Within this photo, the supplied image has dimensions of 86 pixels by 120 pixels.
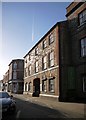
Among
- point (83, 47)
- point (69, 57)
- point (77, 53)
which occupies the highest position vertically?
point (83, 47)

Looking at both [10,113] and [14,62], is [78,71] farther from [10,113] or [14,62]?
[14,62]

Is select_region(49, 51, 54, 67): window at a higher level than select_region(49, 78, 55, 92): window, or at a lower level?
higher

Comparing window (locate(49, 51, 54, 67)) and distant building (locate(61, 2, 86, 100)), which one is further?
window (locate(49, 51, 54, 67))

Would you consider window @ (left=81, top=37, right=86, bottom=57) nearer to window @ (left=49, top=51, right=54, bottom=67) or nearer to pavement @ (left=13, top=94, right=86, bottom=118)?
window @ (left=49, top=51, right=54, bottom=67)

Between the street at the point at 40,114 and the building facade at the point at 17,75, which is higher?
the building facade at the point at 17,75

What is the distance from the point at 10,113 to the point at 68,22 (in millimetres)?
17270

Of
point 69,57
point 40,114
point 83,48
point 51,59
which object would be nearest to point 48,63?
point 51,59

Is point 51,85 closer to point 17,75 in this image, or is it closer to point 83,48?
point 83,48

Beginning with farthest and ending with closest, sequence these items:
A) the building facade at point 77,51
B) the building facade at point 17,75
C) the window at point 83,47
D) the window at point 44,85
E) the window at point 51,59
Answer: the building facade at point 17,75 → the window at point 44,85 → the window at point 51,59 → the window at point 83,47 → the building facade at point 77,51

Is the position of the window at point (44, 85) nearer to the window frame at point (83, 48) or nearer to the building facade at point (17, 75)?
the window frame at point (83, 48)

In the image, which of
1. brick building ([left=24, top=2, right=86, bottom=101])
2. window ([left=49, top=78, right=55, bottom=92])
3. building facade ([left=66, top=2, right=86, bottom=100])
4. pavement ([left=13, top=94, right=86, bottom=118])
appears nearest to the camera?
pavement ([left=13, top=94, right=86, bottom=118])

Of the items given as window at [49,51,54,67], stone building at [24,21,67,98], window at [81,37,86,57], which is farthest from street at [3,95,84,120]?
window at [49,51,54,67]

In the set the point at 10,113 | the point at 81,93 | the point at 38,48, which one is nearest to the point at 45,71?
the point at 38,48

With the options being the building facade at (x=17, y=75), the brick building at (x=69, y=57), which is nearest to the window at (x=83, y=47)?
the brick building at (x=69, y=57)
